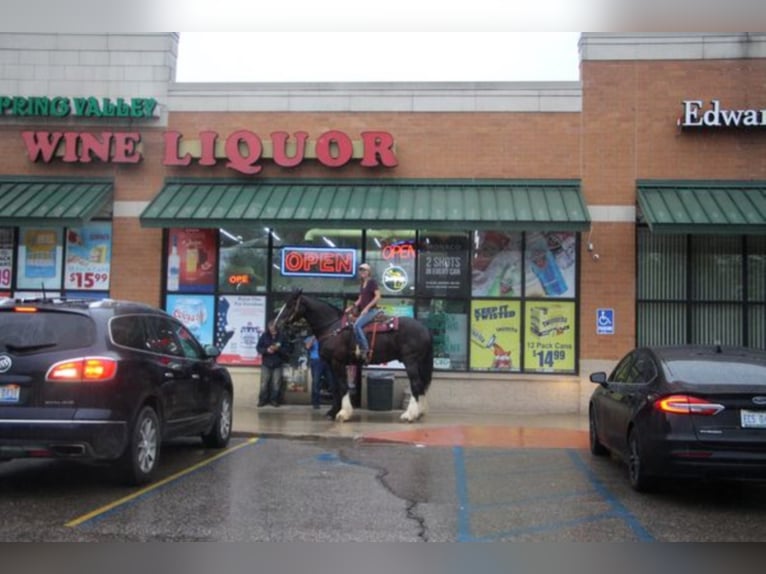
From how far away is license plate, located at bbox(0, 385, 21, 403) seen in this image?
7.54 meters

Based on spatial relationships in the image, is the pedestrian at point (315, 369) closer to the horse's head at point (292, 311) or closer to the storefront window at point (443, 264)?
the horse's head at point (292, 311)

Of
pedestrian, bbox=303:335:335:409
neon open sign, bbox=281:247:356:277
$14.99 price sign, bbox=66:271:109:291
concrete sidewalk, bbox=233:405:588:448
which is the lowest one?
concrete sidewalk, bbox=233:405:588:448

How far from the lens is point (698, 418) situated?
764 centimetres

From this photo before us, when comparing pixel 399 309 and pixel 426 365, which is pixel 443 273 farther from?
pixel 426 365

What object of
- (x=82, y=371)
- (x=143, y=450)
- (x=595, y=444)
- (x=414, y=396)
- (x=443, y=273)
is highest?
(x=443, y=273)

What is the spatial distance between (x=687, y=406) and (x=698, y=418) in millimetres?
150

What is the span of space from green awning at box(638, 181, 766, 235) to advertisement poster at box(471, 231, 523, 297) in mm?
2630

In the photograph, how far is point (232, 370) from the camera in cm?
1603

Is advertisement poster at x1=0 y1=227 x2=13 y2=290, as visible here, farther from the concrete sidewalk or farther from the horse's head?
the horse's head

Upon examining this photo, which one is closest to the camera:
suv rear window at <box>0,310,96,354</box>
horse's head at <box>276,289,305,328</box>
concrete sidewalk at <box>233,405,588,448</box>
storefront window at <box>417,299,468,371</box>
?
suv rear window at <box>0,310,96,354</box>

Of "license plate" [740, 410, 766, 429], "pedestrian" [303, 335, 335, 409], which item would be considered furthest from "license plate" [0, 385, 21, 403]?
"pedestrian" [303, 335, 335, 409]

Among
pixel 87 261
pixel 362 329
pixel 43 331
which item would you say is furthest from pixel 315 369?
pixel 43 331

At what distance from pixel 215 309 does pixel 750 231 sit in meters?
10.5

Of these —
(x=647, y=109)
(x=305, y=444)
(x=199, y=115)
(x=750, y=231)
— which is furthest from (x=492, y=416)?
(x=199, y=115)
